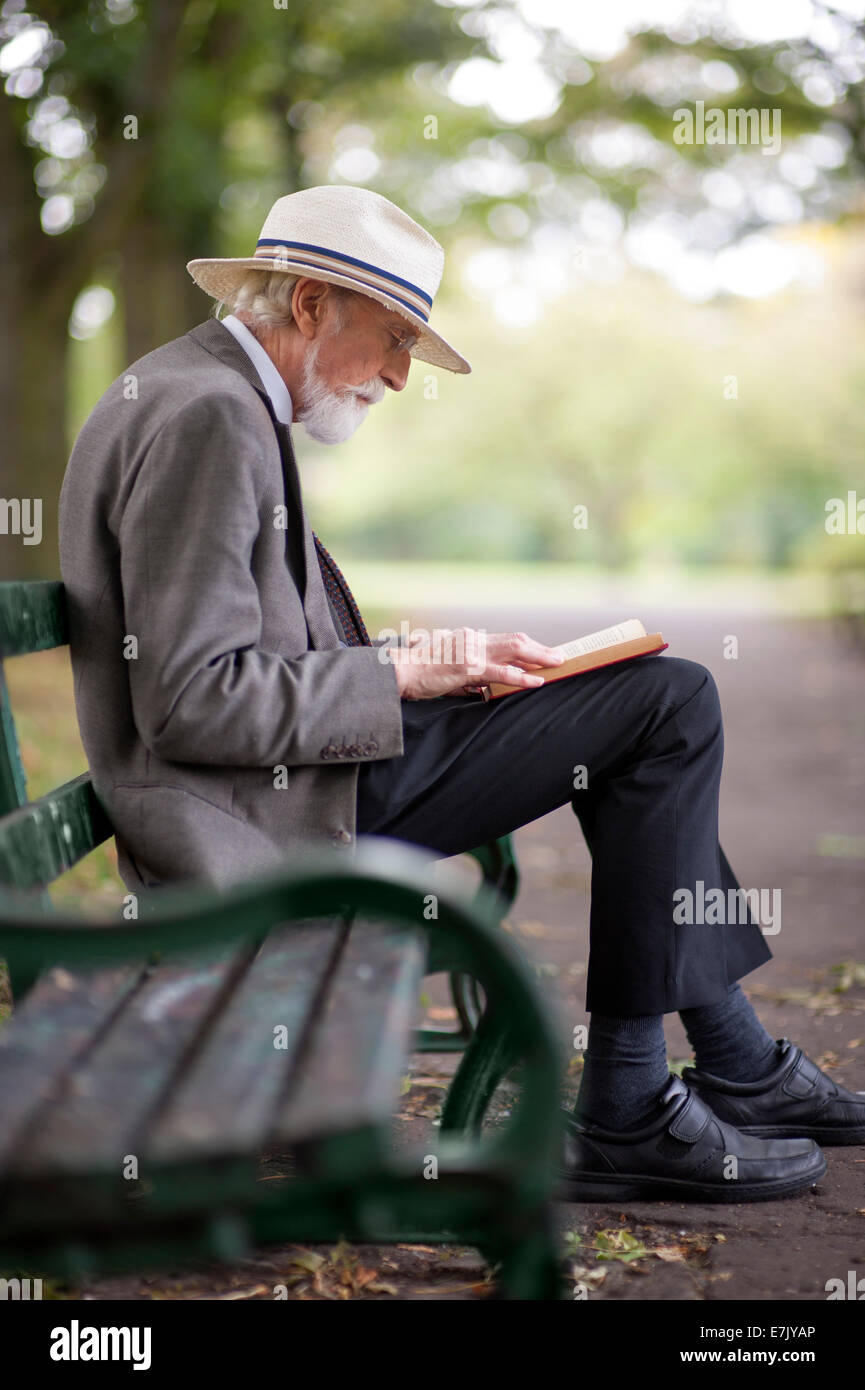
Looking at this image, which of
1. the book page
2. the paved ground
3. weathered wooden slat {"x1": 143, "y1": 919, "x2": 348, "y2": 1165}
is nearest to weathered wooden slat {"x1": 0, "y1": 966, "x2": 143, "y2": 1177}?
weathered wooden slat {"x1": 143, "y1": 919, "x2": 348, "y2": 1165}

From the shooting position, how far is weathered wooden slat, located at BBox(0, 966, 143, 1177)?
1.50 metres

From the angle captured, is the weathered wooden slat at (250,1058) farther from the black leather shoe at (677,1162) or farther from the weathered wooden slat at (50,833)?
the black leather shoe at (677,1162)

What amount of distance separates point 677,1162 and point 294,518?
135cm

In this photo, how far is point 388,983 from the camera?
172 cm

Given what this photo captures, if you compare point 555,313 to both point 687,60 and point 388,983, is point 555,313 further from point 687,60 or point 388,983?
point 388,983

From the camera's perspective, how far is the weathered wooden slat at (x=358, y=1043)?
1425 millimetres

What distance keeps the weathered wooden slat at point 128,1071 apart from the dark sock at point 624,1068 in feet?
3.29

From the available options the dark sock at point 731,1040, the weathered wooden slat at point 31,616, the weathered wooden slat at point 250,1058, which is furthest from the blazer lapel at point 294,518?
the dark sock at point 731,1040

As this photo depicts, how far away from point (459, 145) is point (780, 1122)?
53.7ft

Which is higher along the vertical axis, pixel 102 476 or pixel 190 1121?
pixel 102 476

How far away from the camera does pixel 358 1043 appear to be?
156cm

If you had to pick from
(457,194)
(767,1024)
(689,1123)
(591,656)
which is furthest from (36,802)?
(457,194)

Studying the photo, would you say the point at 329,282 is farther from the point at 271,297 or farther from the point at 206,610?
Answer: the point at 206,610
